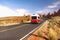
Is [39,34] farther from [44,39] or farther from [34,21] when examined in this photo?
[34,21]

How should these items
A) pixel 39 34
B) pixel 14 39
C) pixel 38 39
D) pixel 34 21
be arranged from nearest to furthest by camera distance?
pixel 14 39 < pixel 38 39 < pixel 39 34 < pixel 34 21

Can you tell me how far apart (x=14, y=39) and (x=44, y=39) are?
3.47 m

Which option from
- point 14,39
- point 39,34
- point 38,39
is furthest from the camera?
point 39,34

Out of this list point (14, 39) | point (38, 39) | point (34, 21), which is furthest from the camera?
point (34, 21)

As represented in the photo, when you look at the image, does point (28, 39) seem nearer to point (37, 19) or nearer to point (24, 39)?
point (24, 39)

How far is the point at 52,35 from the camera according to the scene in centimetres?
1605

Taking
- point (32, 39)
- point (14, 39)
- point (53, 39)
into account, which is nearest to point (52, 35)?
point (53, 39)

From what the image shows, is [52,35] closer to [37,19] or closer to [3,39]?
[3,39]

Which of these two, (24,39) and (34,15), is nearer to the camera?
(24,39)

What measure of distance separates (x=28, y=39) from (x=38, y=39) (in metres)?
1.14

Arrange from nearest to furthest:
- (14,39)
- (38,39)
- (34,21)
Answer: (14,39)
(38,39)
(34,21)

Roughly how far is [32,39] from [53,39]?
205 cm

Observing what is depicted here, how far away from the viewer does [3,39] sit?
15164 millimetres

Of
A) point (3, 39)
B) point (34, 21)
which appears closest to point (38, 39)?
point (3, 39)
